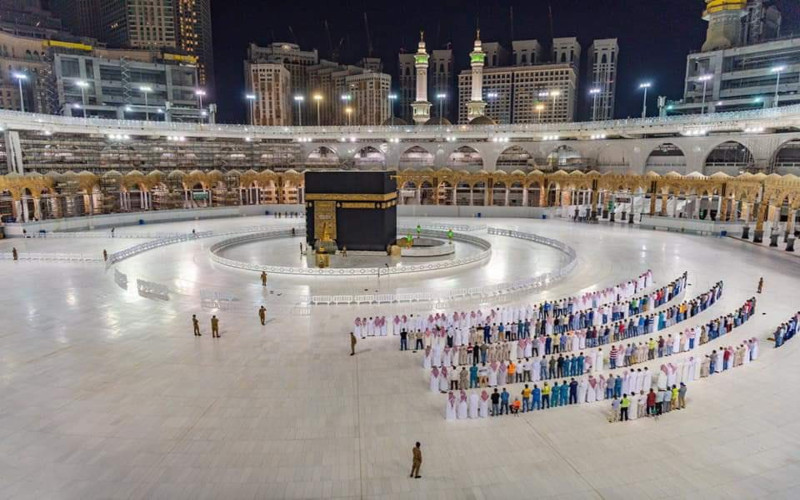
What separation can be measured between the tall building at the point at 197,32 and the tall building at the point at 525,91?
63.0 m

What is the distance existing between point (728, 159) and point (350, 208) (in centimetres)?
3761

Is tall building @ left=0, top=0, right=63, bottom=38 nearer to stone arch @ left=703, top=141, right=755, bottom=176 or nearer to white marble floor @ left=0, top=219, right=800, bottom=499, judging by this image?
white marble floor @ left=0, top=219, right=800, bottom=499

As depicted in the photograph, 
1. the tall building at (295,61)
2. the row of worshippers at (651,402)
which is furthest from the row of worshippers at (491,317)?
the tall building at (295,61)

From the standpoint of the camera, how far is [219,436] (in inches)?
356

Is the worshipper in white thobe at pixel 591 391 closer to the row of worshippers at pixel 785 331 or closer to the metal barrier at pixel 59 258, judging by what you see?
the row of worshippers at pixel 785 331

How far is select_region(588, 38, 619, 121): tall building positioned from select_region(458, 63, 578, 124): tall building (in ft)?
31.9

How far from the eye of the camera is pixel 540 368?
11430mm

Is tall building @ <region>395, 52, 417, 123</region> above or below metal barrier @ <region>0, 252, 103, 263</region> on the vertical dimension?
above

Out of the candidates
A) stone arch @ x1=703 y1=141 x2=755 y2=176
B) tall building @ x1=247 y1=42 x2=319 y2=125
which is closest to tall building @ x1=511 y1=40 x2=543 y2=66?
tall building @ x1=247 y1=42 x2=319 y2=125


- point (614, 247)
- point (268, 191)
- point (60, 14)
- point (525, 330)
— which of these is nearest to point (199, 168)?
point (268, 191)

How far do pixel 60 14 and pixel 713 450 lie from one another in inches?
5841

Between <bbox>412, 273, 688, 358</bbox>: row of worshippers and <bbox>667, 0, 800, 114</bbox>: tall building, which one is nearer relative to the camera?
<bbox>412, 273, 688, 358</bbox>: row of worshippers

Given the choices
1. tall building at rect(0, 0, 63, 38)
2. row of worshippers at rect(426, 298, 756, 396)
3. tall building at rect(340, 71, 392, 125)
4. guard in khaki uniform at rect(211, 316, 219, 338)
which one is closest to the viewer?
row of worshippers at rect(426, 298, 756, 396)

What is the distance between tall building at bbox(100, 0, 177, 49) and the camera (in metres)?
99.0
